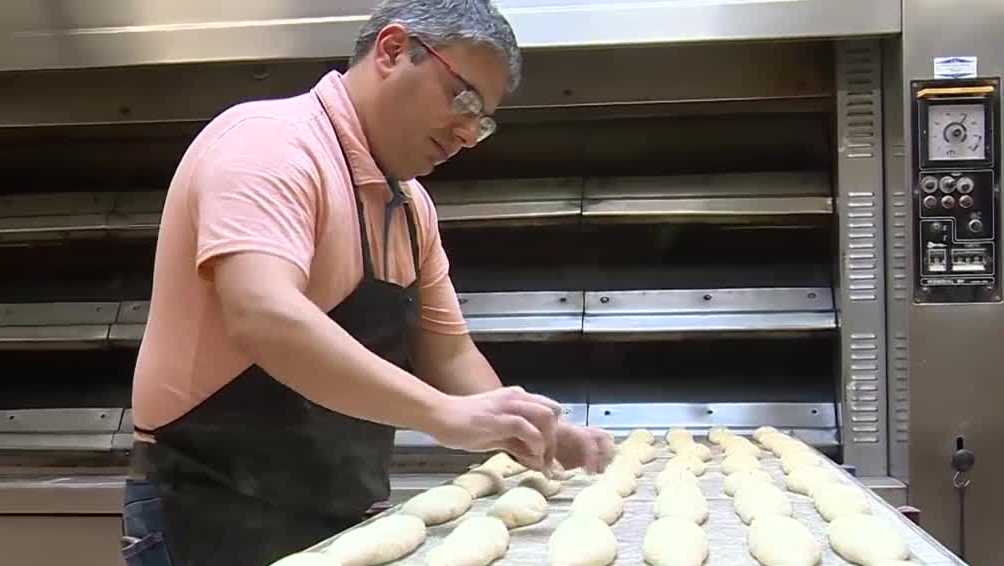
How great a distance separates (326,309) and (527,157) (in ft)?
4.44

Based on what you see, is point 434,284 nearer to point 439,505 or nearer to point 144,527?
point 439,505

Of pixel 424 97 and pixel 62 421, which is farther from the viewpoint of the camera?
Result: pixel 62 421

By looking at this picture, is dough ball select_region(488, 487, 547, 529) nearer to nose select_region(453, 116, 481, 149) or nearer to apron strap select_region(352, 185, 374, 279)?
apron strap select_region(352, 185, 374, 279)

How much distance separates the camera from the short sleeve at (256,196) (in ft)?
4.01

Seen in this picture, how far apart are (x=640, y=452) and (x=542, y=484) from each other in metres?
0.37

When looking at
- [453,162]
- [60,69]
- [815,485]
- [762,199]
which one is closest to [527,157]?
[453,162]

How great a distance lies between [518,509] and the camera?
4.74 ft

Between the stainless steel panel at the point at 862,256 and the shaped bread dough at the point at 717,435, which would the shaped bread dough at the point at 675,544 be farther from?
the stainless steel panel at the point at 862,256

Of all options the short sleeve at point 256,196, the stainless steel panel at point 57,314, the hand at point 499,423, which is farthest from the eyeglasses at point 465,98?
the stainless steel panel at point 57,314

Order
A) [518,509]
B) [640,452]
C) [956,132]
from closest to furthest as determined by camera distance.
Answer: [518,509]
[640,452]
[956,132]

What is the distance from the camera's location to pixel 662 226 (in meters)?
2.63

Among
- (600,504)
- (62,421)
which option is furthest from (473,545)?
(62,421)

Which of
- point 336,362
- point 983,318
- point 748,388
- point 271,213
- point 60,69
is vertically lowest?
point 748,388

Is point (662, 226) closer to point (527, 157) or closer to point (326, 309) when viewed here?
point (527, 157)
